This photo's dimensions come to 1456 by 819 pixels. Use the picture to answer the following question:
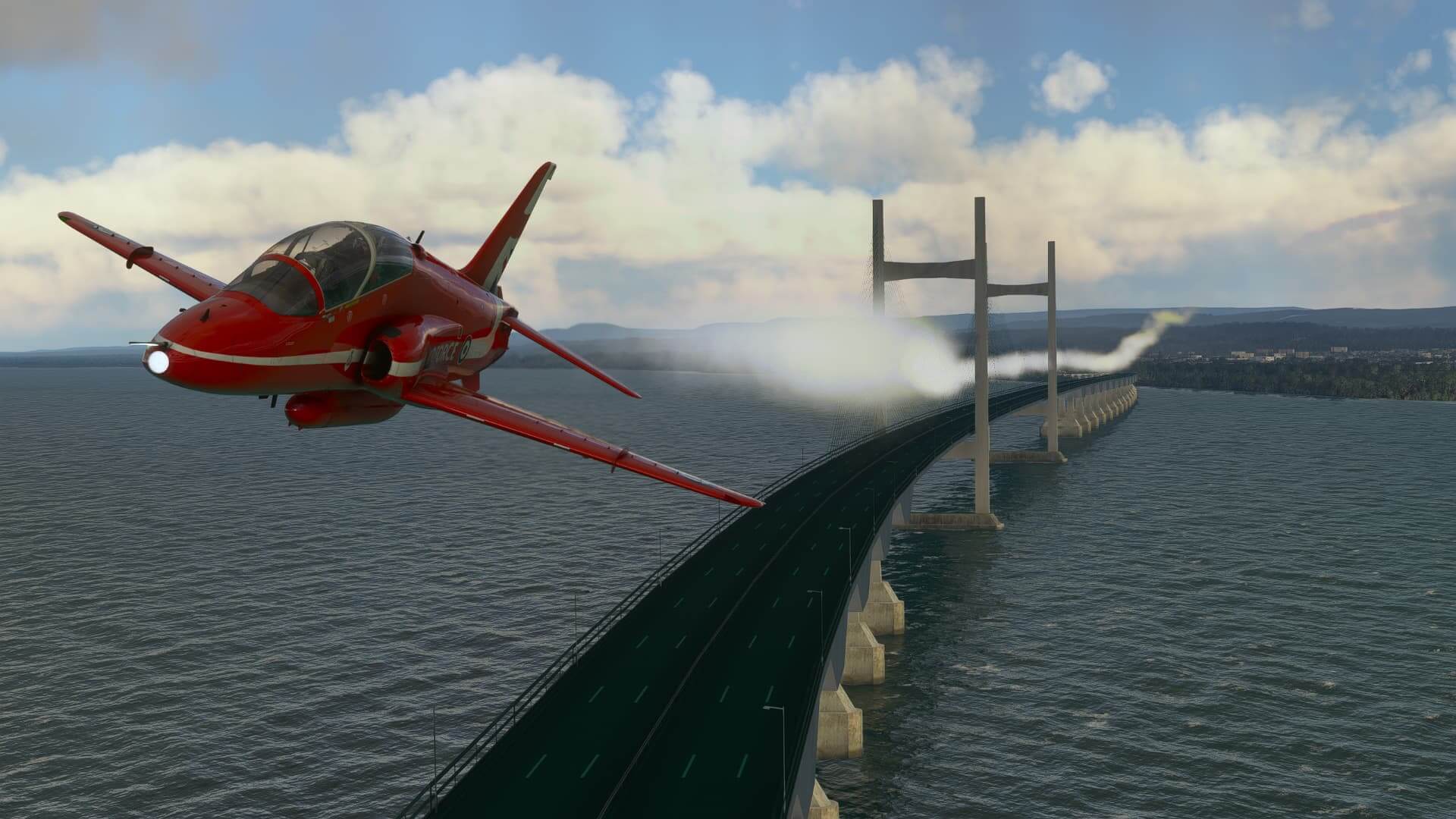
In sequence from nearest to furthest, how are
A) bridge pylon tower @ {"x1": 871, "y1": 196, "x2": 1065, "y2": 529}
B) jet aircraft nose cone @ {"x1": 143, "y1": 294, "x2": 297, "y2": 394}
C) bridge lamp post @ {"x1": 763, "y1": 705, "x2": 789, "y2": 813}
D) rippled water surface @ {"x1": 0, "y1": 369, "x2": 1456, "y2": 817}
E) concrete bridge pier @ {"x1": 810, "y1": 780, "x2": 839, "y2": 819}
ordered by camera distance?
jet aircraft nose cone @ {"x1": 143, "y1": 294, "x2": 297, "y2": 394} < bridge lamp post @ {"x1": 763, "y1": 705, "x2": 789, "y2": 813} < concrete bridge pier @ {"x1": 810, "y1": 780, "x2": 839, "y2": 819} < rippled water surface @ {"x1": 0, "y1": 369, "x2": 1456, "y2": 817} < bridge pylon tower @ {"x1": 871, "y1": 196, "x2": 1065, "y2": 529}

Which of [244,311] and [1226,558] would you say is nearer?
[244,311]

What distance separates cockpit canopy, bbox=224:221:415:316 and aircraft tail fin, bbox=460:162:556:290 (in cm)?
678

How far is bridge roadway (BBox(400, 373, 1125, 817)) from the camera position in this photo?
41812 mm

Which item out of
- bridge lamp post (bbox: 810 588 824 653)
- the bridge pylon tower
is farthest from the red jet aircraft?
the bridge pylon tower

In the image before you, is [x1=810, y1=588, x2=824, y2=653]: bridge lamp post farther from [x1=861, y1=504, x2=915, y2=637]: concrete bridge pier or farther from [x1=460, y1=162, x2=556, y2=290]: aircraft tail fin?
[x1=460, y1=162, x2=556, y2=290]: aircraft tail fin

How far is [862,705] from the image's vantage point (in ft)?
243

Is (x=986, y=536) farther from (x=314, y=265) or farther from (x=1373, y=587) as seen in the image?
(x=314, y=265)

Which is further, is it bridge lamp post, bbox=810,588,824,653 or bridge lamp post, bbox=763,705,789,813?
bridge lamp post, bbox=810,588,824,653

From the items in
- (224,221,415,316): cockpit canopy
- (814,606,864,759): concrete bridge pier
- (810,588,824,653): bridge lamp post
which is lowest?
(814,606,864,759): concrete bridge pier

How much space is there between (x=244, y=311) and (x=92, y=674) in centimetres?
7833

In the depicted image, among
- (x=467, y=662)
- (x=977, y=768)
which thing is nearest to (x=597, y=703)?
(x=977, y=768)

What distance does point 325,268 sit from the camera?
14609mm

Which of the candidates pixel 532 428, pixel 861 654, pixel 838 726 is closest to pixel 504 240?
pixel 532 428

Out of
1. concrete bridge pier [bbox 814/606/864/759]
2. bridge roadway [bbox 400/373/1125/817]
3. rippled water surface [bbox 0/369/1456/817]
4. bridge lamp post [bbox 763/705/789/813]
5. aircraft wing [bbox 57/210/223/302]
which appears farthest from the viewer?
concrete bridge pier [bbox 814/606/864/759]
